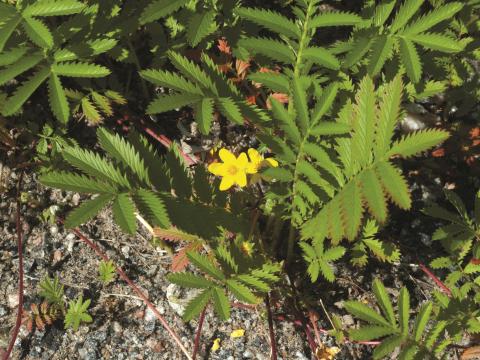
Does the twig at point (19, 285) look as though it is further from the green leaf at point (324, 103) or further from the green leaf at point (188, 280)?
the green leaf at point (324, 103)

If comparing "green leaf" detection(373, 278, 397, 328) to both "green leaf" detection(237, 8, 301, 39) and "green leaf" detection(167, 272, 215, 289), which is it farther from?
"green leaf" detection(237, 8, 301, 39)

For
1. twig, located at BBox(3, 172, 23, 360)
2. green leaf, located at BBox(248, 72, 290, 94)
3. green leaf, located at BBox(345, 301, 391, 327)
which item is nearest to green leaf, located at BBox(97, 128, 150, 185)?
green leaf, located at BBox(248, 72, 290, 94)

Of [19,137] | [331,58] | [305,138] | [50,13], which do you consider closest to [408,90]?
[331,58]

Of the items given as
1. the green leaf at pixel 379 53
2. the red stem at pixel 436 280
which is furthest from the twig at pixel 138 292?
the green leaf at pixel 379 53

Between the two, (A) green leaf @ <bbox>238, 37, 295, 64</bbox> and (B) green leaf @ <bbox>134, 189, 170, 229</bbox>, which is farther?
(A) green leaf @ <bbox>238, 37, 295, 64</bbox>

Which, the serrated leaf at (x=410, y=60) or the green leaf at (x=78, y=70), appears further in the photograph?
the green leaf at (x=78, y=70)

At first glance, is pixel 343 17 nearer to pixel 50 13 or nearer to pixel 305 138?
pixel 305 138
